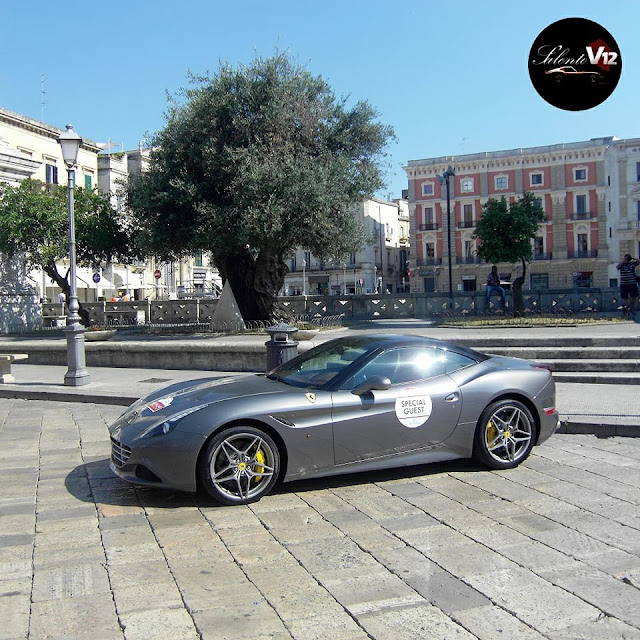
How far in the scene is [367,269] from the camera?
2992 inches

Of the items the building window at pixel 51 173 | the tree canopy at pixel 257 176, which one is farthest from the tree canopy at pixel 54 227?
the building window at pixel 51 173

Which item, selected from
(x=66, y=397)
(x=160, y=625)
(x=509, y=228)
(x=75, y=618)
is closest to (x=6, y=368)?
(x=66, y=397)

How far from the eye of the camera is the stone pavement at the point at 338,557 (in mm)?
3172

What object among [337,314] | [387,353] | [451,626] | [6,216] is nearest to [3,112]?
[6,216]

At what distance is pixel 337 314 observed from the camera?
24.8 meters

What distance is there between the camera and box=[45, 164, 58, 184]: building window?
Result: 151 feet

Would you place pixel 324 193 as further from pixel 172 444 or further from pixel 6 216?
pixel 172 444

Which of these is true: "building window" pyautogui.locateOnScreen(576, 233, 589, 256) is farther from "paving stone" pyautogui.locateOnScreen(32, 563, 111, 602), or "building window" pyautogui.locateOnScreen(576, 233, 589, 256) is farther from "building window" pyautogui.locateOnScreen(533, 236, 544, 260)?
"paving stone" pyautogui.locateOnScreen(32, 563, 111, 602)

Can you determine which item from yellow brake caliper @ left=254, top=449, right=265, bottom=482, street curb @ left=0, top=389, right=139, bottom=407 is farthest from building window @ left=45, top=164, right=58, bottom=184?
yellow brake caliper @ left=254, top=449, right=265, bottom=482

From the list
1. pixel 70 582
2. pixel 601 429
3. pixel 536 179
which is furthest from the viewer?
pixel 536 179

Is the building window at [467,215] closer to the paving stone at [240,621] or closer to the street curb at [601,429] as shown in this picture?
the street curb at [601,429]

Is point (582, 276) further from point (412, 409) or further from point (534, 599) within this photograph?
point (534, 599)

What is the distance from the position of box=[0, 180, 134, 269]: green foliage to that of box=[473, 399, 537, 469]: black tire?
2151 centimetres

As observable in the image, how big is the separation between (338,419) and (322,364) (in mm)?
805
